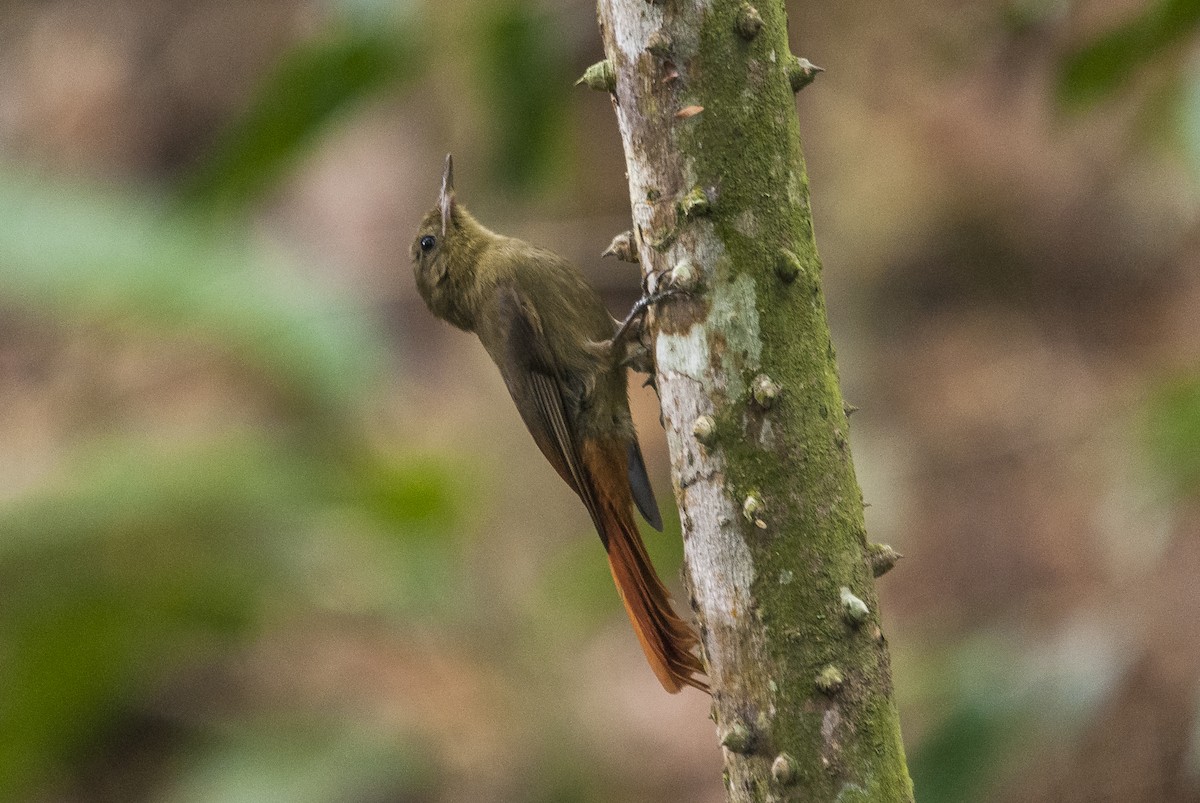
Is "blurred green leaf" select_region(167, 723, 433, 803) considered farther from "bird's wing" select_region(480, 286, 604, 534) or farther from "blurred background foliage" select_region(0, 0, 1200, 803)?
"bird's wing" select_region(480, 286, 604, 534)

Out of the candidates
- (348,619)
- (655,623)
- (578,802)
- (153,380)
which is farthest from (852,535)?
(153,380)

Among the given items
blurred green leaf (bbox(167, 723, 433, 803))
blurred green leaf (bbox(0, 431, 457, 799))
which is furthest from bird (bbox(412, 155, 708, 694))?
blurred green leaf (bbox(167, 723, 433, 803))

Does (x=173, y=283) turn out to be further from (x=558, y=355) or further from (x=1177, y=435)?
(x=1177, y=435)

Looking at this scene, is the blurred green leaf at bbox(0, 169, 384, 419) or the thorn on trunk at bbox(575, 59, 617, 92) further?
the blurred green leaf at bbox(0, 169, 384, 419)

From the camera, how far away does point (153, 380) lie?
25.1ft

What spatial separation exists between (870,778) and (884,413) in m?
5.06

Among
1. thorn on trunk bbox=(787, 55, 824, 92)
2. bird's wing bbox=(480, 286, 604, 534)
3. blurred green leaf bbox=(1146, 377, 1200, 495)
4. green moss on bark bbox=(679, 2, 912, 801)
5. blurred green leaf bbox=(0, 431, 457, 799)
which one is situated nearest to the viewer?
green moss on bark bbox=(679, 2, 912, 801)

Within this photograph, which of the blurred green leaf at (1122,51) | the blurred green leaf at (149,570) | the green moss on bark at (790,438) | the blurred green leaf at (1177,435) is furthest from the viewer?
the blurred green leaf at (149,570)

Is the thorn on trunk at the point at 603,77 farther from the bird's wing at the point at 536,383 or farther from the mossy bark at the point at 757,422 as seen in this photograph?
the bird's wing at the point at 536,383

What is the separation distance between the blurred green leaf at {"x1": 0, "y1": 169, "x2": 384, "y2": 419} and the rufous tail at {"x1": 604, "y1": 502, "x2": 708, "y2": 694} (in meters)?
1.31

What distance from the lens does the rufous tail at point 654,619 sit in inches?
103

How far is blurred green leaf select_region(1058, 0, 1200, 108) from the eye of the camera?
252 centimetres

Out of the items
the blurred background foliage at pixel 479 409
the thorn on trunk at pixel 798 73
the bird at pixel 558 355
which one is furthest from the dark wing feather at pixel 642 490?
the thorn on trunk at pixel 798 73

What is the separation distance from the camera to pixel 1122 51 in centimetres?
267
